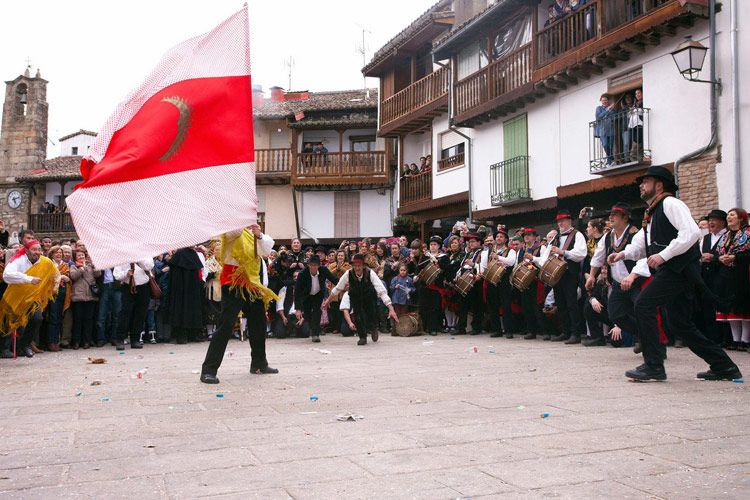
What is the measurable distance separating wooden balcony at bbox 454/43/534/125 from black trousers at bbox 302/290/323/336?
28.7 ft

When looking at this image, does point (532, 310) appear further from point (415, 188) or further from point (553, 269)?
point (415, 188)

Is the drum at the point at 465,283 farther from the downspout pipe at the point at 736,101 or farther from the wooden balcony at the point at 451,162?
the wooden balcony at the point at 451,162

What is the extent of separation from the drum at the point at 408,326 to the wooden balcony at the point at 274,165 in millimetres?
21783

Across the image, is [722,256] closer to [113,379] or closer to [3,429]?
[113,379]

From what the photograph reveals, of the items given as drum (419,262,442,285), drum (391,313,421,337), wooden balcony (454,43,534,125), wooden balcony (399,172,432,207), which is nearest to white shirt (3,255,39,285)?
drum (391,313,421,337)

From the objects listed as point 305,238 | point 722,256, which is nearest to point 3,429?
point 722,256

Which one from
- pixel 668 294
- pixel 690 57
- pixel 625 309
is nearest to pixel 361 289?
pixel 625 309

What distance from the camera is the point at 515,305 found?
13781mm

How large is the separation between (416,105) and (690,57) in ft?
48.3

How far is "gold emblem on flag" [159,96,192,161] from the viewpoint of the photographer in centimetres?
607

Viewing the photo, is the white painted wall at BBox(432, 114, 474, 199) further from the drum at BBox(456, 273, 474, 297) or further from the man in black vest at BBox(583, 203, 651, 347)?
the man in black vest at BBox(583, 203, 651, 347)

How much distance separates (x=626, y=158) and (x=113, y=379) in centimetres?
1190

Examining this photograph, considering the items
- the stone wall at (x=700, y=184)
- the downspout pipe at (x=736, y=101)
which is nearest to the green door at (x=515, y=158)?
the stone wall at (x=700, y=184)

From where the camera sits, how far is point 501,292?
547 inches
